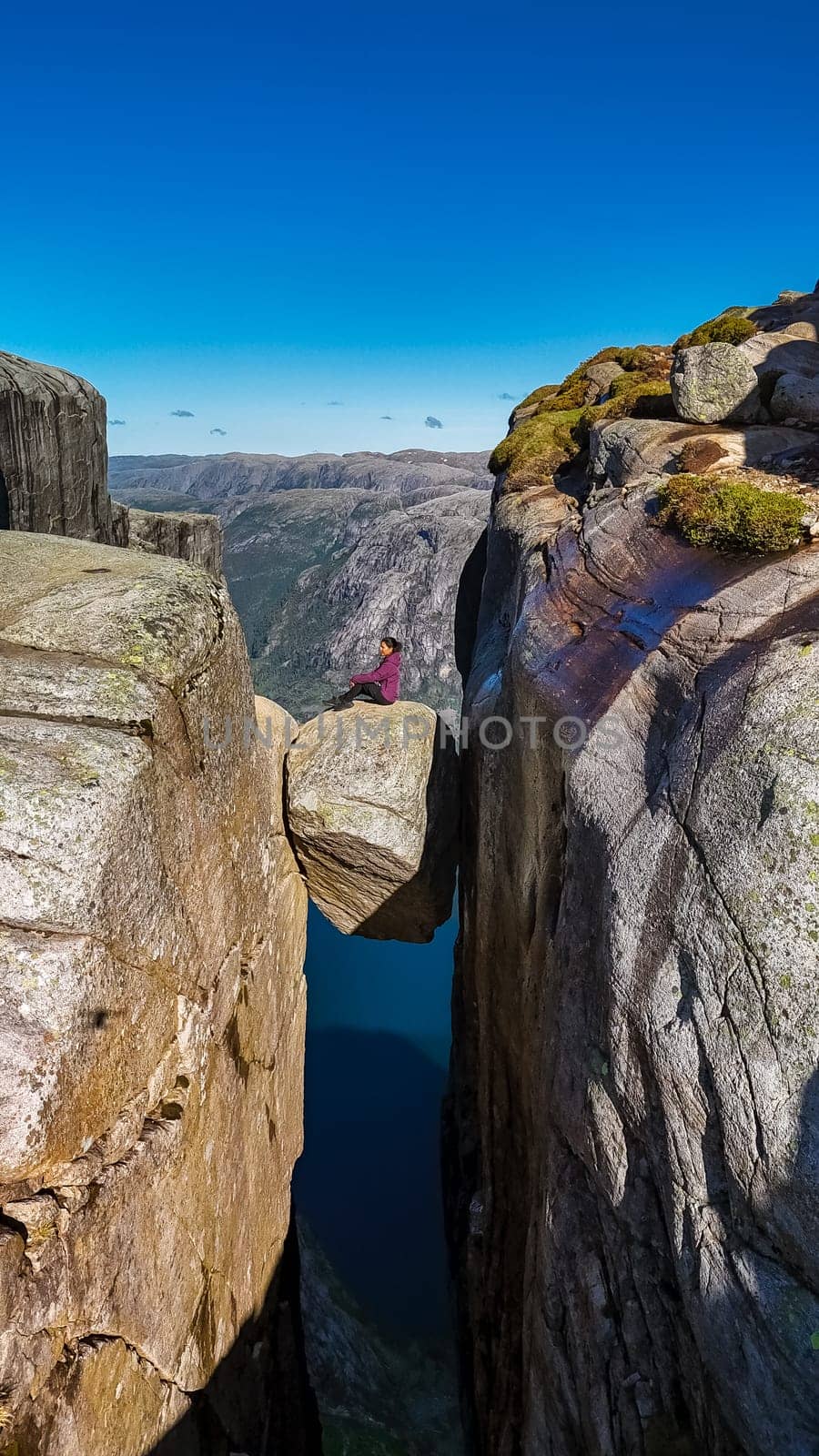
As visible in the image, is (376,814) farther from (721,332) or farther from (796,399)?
(721,332)

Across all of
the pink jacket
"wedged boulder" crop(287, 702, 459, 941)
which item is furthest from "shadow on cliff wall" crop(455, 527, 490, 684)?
"wedged boulder" crop(287, 702, 459, 941)

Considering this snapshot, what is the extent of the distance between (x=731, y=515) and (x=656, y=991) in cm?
593

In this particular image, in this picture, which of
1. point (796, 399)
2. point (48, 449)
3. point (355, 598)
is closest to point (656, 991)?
point (796, 399)

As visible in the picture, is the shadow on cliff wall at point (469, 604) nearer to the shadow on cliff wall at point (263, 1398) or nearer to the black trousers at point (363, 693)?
the black trousers at point (363, 693)

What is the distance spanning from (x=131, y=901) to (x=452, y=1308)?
1683cm

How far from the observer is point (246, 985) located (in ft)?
35.6

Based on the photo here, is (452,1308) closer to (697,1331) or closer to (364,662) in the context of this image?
(697,1331)

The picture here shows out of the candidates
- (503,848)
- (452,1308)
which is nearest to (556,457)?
(503,848)

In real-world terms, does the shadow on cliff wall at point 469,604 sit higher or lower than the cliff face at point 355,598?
lower

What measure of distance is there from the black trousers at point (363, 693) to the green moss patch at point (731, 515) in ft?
19.4

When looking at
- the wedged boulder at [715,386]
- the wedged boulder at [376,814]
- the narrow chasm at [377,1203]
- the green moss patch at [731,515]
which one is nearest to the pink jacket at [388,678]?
the wedged boulder at [376,814]

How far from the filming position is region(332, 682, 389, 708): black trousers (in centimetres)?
1465

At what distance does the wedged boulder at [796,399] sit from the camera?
510 inches

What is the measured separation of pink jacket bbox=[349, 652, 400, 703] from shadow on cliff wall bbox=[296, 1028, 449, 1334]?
1516cm
